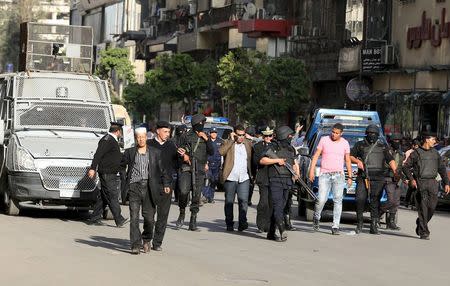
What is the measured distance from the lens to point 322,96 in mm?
61000

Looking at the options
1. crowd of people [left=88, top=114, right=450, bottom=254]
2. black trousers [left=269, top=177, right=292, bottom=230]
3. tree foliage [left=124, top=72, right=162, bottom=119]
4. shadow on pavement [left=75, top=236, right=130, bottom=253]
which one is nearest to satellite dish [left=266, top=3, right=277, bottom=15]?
tree foliage [left=124, top=72, right=162, bottom=119]

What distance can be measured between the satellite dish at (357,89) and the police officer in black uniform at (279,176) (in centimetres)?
3041

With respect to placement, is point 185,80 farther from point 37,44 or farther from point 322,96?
point 37,44

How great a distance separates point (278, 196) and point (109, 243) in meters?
2.89

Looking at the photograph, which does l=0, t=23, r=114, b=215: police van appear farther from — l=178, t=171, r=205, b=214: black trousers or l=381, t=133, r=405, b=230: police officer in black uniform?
l=381, t=133, r=405, b=230: police officer in black uniform

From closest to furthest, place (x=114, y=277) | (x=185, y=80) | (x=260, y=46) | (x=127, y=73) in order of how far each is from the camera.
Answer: (x=114, y=277)
(x=260, y=46)
(x=185, y=80)
(x=127, y=73)

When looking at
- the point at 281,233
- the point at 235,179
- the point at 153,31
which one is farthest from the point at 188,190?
the point at 153,31

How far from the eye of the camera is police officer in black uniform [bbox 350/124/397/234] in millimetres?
21344

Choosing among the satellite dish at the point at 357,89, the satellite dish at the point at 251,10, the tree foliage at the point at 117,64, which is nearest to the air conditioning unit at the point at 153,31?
the tree foliage at the point at 117,64

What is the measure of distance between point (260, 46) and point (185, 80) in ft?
20.6

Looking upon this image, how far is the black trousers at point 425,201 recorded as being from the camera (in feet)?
68.7

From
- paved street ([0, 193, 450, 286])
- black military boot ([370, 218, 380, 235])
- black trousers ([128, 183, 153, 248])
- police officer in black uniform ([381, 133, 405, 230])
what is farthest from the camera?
police officer in black uniform ([381, 133, 405, 230])

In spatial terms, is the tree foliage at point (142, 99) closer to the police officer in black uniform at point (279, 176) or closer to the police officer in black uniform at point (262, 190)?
the police officer in black uniform at point (262, 190)

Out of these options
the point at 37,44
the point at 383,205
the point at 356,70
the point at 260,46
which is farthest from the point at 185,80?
the point at 383,205
